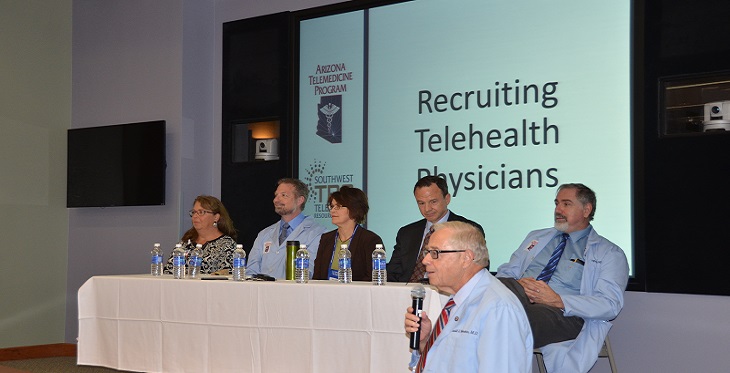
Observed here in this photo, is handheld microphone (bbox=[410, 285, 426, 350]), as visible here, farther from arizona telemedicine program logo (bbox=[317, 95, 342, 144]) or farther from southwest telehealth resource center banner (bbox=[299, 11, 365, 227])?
arizona telemedicine program logo (bbox=[317, 95, 342, 144])

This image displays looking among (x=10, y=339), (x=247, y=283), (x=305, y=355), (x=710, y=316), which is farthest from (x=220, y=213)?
(x=710, y=316)

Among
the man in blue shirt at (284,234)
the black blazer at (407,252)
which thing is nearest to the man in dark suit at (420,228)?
the black blazer at (407,252)

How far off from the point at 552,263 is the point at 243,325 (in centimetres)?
167

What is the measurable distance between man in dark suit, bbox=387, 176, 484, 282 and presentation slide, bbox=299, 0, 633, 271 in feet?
2.28

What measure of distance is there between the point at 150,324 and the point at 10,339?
11.2ft

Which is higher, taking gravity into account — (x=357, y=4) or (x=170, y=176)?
(x=357, y=4)

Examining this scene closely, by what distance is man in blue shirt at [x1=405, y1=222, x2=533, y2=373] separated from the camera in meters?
2.57

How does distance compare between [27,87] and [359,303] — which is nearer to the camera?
[359,303]

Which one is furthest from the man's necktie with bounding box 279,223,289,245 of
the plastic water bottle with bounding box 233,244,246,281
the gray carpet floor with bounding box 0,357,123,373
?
the gray carpet floor with bounding box 0,357,123,373

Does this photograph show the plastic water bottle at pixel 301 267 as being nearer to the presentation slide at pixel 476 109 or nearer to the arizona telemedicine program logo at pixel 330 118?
the presentation slide at pixel 476 109

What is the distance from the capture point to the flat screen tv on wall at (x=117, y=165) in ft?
23.7

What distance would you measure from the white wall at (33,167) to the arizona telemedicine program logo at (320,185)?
2.63 m

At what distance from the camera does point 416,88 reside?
6176 millimetres

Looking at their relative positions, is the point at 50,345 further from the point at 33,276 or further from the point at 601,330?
the point at 601,330
